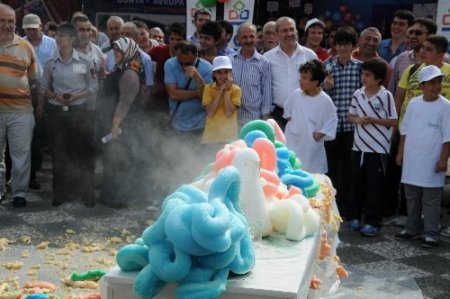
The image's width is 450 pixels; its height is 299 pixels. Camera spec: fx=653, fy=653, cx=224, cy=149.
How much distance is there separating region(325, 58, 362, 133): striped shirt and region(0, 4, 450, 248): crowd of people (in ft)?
0.03

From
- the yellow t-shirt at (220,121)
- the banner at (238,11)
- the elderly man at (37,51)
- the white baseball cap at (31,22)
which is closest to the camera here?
the yellow t-shirt at (220,121)

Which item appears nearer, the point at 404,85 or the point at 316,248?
the point at 316,248

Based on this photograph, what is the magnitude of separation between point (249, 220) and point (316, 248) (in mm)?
503

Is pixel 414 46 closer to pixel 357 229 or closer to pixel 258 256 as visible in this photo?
pixel 357 229

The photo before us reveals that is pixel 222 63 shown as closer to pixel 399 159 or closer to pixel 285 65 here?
pixel 285 65

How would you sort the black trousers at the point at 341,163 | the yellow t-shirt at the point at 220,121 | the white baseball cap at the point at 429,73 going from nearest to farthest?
the white baseball cap at the point at 429,73, the yellow t-shirt at the point at 220,121, the black trousers at the point at 341,163

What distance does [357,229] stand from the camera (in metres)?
6.29

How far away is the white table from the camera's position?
256 cm

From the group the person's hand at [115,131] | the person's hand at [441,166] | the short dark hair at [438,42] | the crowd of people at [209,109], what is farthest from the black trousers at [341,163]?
the person's hand at [115,131]

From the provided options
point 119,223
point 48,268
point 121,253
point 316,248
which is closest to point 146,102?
point 119,223

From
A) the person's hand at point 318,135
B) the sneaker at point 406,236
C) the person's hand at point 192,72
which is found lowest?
the sneaker at point 406,236

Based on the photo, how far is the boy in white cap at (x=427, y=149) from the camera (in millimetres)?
5746

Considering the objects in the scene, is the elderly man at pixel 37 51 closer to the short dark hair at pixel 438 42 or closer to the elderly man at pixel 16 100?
the elderly man at pixel 16 100

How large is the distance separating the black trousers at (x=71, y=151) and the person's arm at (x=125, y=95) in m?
0.43
